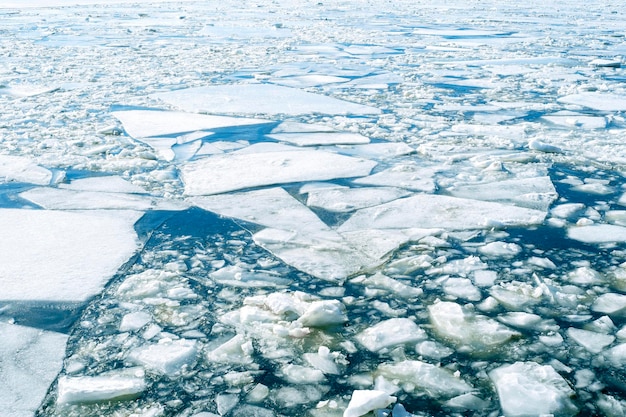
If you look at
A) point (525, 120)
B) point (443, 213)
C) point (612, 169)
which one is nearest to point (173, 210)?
point (443, 213)

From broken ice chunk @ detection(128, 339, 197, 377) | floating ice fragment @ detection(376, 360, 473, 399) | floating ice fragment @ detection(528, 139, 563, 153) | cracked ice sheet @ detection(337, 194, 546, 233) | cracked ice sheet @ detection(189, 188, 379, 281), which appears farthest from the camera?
floating ice fragment @ detection(528, 139, 563, 153)

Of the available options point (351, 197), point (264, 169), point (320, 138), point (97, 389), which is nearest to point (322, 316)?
point (97, 389)

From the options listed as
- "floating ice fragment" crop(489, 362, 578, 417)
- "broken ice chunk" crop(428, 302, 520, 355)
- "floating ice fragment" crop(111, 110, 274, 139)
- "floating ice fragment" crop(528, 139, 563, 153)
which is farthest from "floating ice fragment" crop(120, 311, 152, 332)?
"floating ice fragment" crop(528, 139, 563, 153)

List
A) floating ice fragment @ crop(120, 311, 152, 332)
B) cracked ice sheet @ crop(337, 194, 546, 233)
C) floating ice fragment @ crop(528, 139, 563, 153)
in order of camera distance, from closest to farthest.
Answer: floating ice fragment @ crop(120, 311, 152, 332) < cracked ice sheet @ crop(337, 194, 546, 233) < floating ice fragment @ crop(528, 139, 563, 153)

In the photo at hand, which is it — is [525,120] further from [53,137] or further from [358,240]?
[53,137]

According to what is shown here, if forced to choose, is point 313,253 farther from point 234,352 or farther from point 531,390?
point 531,390

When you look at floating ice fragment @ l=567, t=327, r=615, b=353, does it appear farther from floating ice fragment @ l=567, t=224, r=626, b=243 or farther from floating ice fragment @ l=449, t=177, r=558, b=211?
floating ice fragment @ l=449, t=177, r=558, b=211
